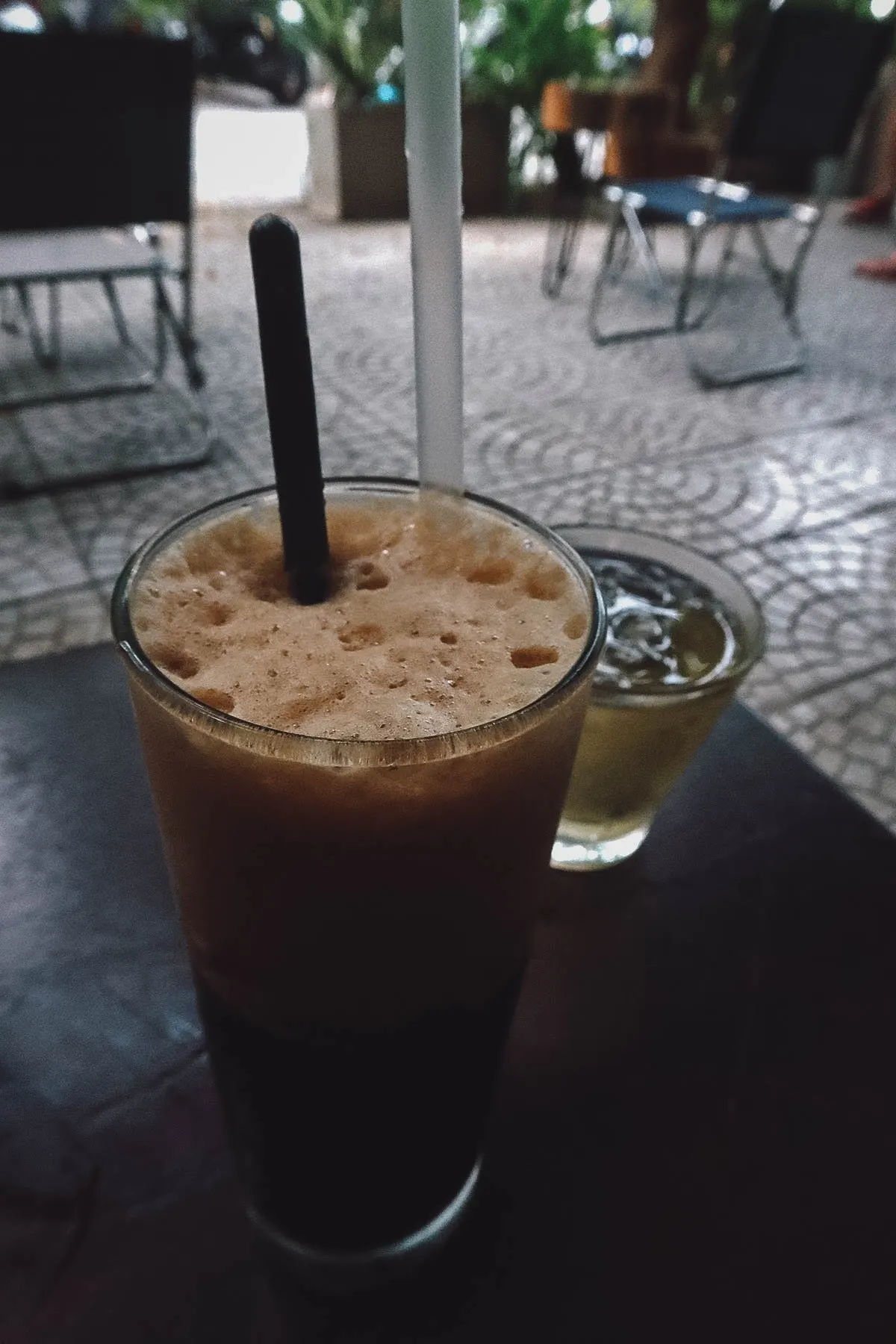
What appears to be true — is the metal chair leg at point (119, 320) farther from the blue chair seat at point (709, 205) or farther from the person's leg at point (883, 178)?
the person's leg at point (883, 178)

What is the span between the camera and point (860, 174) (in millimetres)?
5578

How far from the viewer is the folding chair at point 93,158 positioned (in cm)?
182

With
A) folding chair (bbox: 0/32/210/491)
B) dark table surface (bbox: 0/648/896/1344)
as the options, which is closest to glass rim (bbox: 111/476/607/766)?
dark table surface (bbox: 0/648/896/1344)

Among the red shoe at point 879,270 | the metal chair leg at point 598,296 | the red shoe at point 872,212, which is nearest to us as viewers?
the metal chair leg at point 598,296

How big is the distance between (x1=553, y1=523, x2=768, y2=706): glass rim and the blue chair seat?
2.40 meters

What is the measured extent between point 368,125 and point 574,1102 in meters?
4.87

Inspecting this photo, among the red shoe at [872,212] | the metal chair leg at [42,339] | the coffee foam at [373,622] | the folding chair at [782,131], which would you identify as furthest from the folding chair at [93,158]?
the red shoe at [872,212]

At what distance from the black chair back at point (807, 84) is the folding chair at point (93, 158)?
1522mm

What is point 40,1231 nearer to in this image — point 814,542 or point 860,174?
point 814,542

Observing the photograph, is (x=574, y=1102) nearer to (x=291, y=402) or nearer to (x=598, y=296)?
(x=291, y=402)

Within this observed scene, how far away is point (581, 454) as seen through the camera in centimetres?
223

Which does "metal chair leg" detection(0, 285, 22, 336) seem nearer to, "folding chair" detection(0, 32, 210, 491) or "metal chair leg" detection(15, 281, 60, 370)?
"metal chair leg" detection(15, 281, 60, 370)

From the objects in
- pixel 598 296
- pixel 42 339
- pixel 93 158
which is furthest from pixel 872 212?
pixel 93 158

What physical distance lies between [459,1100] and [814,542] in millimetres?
1696
